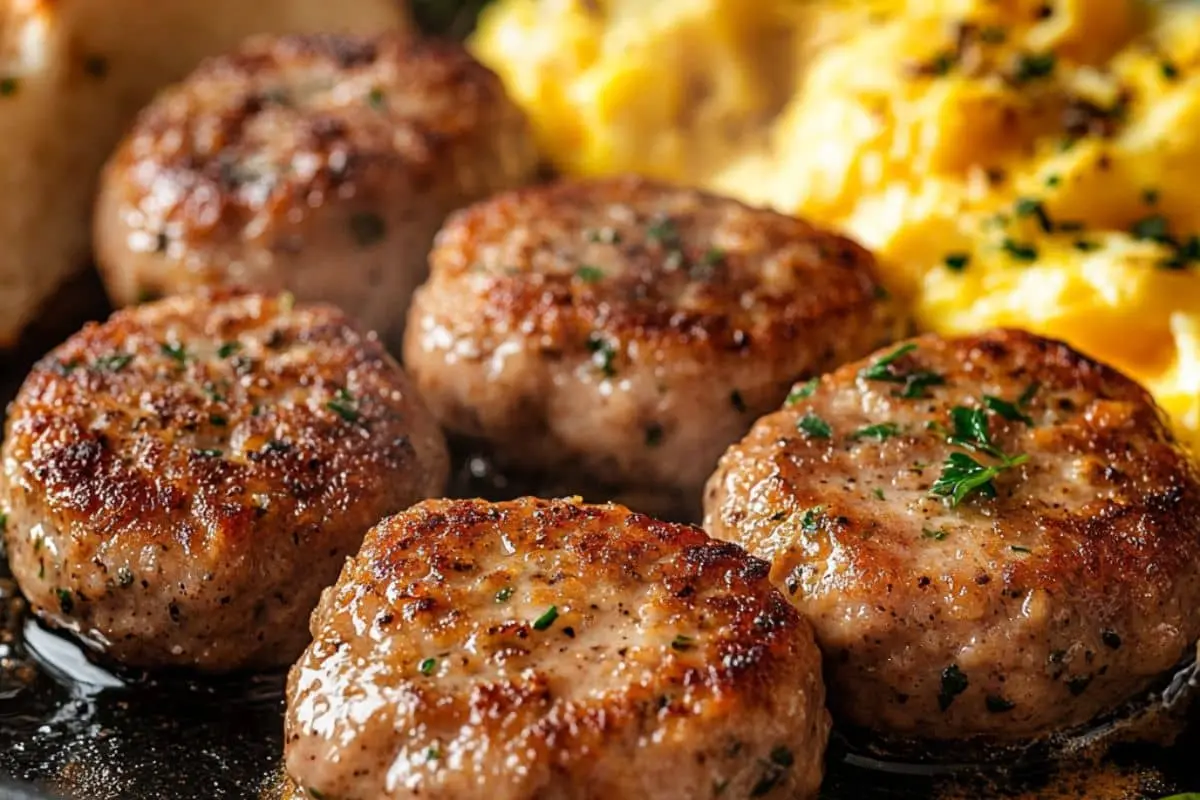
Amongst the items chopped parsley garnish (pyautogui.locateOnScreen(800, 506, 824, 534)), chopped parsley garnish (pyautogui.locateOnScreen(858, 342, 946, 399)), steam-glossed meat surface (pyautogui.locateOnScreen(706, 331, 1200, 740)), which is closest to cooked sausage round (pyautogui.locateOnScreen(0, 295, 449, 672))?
steam-glossed meat surface (pyautogui.locateOnScreen(706, 331, 1200, 740))

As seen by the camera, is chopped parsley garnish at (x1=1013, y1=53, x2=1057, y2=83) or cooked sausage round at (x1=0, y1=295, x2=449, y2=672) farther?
chopped parsley garnish at (x1=1013, y1=53, x2=1057, y2=83)

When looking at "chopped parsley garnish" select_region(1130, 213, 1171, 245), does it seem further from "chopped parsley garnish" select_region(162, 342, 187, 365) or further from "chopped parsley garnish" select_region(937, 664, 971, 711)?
"chopped parsley garnish" select_region(162, 342, 187, 365)

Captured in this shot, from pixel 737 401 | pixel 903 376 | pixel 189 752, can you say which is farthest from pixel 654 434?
pixel 189 752

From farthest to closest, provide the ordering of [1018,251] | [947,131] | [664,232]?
[947,131]
[1018,251]
[664,232]

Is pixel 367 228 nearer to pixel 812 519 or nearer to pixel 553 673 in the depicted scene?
pixel 812 519

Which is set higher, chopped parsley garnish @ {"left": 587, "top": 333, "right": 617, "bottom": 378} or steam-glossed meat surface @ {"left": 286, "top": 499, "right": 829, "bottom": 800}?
chopped parsley garnish @ {"left": 587, "top": 333, "right": 617, "bottom": 378}

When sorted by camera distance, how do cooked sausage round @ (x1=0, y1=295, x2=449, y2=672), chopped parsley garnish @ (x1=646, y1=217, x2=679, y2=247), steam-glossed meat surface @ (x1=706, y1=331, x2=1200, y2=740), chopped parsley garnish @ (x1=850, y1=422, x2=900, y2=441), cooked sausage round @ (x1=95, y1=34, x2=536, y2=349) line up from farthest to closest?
1. cooked sausage round @ (x1=95, y1=34, x2=536, y2=349)
2. chopped parsley garnish @ (x1=646, y1=217, x2=679, y2=247)
3. chopped parsley garnish @ (x1=850, y1=422, x2=900, y2=441)
4. cooked sausage round @ (x1=0, y1=295, x2=449, y2=672)
5. steam-glossed meat surface @ (x1=706, y1=331, x2=1200, y2=740)
